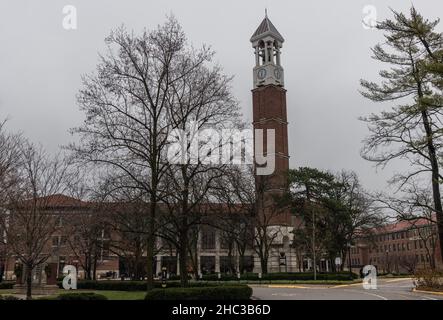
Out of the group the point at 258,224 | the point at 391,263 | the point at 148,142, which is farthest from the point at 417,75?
the point at 391,263

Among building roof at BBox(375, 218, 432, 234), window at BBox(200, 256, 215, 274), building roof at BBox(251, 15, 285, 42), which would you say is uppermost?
building roof at BBox(251, 15, 285, 42)

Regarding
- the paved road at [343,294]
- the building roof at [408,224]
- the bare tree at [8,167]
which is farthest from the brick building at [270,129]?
the bare tree at [8,167]

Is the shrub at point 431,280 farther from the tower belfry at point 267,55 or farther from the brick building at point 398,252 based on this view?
the brick building at point 398,252

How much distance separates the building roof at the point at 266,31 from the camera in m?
85.7

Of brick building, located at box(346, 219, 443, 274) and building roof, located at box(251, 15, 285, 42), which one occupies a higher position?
building roof, located at box(251, 15, 285, 42)

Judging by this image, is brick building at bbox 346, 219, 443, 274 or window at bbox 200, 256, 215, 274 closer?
window at bbox 200, 256, 215, 274

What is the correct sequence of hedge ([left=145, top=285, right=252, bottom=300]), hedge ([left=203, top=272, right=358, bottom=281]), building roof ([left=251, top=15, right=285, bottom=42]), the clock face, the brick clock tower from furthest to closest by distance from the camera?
building roof ([left=251, top=15, right=285, bottom=42]) < the clock face < the brick clock tower < hedge ([left=203, top=272, right=358, bottom=281]) < hedge ([left=145, top=285, right=252, bottom=300])

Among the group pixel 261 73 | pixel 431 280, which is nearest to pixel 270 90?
pixel 261 73

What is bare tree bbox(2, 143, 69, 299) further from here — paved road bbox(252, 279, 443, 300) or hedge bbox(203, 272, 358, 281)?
hedge bbox(203, 272, 358, 281)

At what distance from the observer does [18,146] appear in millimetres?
26219

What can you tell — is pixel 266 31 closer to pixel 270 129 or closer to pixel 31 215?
pixel 270 129

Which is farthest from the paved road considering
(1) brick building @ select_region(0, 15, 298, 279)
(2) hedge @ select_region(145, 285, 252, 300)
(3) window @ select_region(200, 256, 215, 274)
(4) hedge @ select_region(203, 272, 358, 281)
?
(3) window @ select_region(200, 256, 215, 274)

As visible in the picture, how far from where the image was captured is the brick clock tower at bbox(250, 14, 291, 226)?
82.8 m
